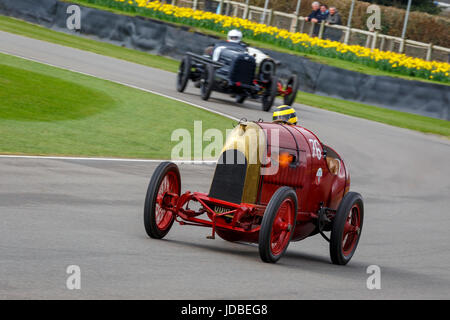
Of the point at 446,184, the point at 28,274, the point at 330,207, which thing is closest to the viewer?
the point at 28,274

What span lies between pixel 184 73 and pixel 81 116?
6244mm

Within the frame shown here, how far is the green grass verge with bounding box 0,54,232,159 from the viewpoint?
14039 mm

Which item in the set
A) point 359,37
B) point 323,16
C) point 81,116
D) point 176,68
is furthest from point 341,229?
point 323,16

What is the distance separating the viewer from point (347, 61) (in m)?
32.4

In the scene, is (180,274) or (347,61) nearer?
(180,274)

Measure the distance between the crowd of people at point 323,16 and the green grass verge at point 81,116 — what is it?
1506 cm

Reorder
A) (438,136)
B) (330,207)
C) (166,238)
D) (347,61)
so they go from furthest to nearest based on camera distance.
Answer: (347,61) < (438,136) < (330,207) < (166,238)

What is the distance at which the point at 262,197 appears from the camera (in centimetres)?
825

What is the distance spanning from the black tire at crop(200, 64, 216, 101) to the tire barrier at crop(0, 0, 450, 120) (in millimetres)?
7416

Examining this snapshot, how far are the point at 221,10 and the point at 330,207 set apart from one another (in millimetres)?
32526

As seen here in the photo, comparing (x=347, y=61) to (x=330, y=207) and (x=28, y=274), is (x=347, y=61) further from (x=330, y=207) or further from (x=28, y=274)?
(x=28, y=274)

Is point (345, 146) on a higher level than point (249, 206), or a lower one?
lower

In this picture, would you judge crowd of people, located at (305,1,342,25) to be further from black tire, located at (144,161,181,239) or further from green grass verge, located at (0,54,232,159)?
black tire, located at (144,161,181,239)
